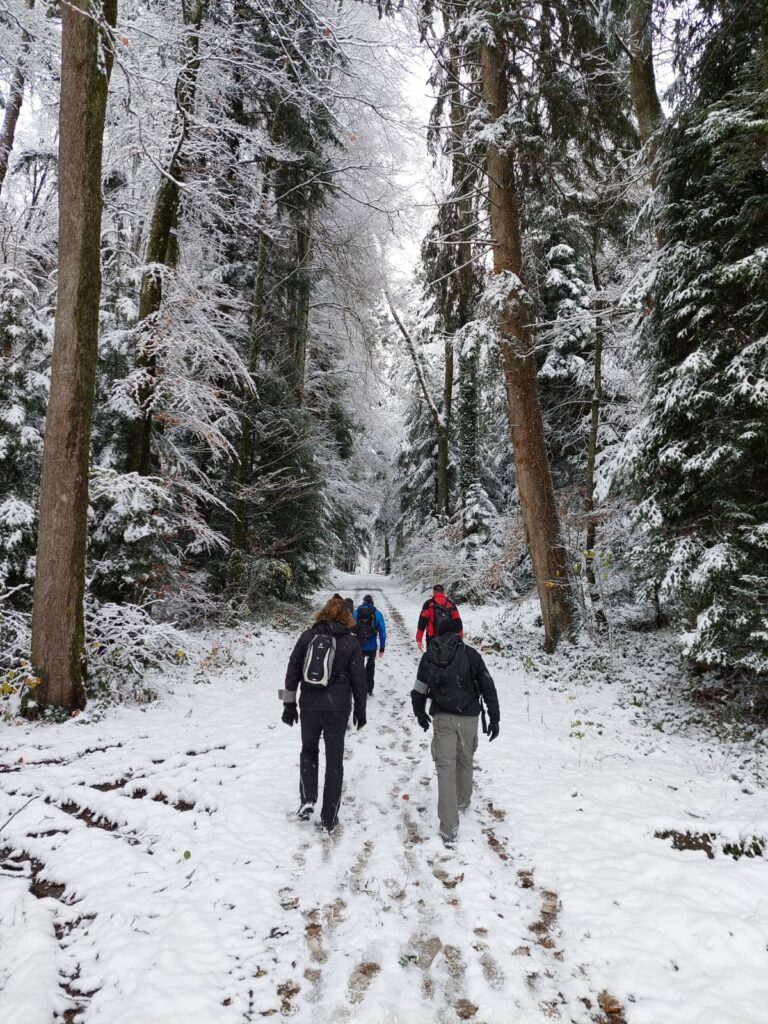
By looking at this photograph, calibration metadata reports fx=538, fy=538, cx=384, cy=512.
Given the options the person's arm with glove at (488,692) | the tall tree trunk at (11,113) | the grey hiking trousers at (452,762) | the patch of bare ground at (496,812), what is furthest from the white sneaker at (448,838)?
the tall tree trunk at (11,113)

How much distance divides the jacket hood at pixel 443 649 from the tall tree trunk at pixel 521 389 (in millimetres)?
5748

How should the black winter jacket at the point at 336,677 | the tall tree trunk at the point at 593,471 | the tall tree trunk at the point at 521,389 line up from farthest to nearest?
the tall tree trunk at the point at 593,471
the tall tree trunk at the point at 521,389
the black winter jacket at the point at 336,677

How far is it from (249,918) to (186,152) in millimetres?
10782

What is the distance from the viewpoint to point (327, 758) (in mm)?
4633

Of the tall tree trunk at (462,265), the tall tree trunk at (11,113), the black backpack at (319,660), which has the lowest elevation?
the black backpack at (319,660)

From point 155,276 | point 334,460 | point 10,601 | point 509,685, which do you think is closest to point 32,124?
point 155,276

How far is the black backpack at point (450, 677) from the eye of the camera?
470 cm

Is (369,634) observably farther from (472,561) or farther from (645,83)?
(645,83)

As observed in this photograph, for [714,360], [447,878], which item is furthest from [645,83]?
[447,878]

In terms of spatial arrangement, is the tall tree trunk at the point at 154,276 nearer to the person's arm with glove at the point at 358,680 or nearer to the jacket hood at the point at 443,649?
the person's arm with glove at the point at 358,680

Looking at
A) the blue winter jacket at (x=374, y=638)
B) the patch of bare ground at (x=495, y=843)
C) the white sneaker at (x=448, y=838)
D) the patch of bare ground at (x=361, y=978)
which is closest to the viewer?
the patch of bare ground at (x=361, y=978)

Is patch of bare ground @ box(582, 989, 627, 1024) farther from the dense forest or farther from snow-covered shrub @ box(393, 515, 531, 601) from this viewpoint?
snow-covered shrub @ box(393, 515, 531, 601)

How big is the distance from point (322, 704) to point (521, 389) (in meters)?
7.33

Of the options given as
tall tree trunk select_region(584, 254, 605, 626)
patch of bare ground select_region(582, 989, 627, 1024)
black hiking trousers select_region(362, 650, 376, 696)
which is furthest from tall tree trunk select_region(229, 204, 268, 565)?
patch of bare ground select_region(582, 989, 627, 1024)
